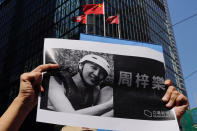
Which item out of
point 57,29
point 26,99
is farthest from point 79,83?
point 57,29

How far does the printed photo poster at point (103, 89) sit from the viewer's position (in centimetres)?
195

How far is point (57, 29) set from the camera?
38500 millimetres

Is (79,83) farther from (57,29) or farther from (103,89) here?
(57,29)

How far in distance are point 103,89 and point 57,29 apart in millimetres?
37646

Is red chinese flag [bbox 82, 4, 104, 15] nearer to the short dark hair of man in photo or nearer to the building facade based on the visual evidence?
the short dark hair of man in photo

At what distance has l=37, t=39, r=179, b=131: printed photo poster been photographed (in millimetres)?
1947

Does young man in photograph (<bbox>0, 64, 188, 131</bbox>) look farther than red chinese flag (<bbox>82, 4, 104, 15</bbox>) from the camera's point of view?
No

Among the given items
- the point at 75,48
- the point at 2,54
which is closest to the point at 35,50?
the point at 2,54

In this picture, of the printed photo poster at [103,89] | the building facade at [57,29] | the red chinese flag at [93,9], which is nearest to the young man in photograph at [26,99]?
the printed photo poster at [103,89]

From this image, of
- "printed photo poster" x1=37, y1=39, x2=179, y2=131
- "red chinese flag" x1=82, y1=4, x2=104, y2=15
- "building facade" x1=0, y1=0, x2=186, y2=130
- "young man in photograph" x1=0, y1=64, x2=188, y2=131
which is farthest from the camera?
"building facade" x1=0, y1=0, x2=186, y2=130

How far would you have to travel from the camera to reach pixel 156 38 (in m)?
49.0

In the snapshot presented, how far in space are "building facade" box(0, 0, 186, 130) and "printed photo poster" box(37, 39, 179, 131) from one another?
2902 centimetres

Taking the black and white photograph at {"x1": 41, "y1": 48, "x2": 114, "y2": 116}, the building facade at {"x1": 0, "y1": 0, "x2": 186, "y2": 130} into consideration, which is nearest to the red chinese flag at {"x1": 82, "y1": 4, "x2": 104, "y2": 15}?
the black and white photograph at {"x1": 41, "y1": 48, "x2": 114, "y2": 116}

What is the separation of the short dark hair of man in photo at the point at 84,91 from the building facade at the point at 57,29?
2918 cm
